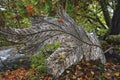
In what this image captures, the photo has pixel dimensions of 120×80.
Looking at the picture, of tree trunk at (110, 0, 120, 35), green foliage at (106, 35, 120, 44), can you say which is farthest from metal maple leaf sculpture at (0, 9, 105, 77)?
tree trunk at (110, 0, 120, 35)

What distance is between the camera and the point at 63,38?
19.7 feet

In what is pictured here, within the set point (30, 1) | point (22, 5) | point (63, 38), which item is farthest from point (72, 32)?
point (22, 5)

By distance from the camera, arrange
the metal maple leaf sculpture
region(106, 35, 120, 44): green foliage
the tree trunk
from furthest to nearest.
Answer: the tree trunk, region(106, 35, 120, 44): green foliage, the metal maple leaf sculpture

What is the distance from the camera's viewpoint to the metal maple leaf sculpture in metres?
5.64

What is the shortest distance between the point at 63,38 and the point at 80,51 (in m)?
0.44

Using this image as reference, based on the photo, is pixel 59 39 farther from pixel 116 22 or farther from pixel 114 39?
pixel 116 22

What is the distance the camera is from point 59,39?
6.04m

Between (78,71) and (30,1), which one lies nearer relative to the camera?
(78,71)

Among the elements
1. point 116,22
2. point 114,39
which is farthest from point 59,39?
point 116,22

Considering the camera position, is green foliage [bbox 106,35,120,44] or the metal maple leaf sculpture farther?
green foliage [bbox 106,35,120,44]

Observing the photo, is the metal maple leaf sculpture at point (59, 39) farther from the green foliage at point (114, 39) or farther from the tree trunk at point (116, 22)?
the tree trunk at point (116, 22)

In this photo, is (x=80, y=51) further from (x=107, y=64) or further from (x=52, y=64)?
(x=107, y=64)

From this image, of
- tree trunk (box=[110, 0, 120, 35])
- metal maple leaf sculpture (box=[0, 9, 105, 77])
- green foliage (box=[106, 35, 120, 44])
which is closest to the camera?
metal maple leaf sculpture (box=[0, 9, 105, 77])

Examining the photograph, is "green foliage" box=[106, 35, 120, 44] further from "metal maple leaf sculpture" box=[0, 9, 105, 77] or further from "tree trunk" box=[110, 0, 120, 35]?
"metal maple leaf sculpture" box=[0, 9, 105, 77]
